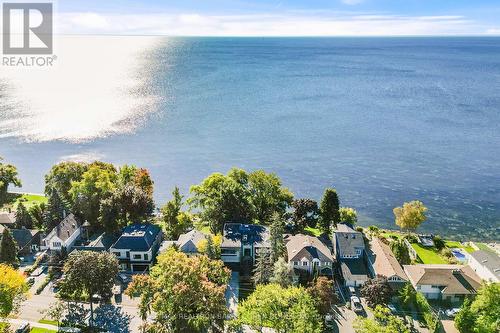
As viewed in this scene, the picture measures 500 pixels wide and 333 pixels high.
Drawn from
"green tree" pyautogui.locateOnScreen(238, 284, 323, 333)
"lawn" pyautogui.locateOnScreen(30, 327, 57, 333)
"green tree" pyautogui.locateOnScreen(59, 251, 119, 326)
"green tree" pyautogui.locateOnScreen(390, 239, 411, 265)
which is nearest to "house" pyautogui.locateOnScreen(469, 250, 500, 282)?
"green tree" pyautogui.locateOnScreen(390, 239, 411, 265)

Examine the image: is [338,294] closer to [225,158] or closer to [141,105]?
[225,158]

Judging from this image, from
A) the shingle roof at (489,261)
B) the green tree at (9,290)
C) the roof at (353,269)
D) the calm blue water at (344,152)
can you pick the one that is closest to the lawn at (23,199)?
the calm blue water at (344,152)

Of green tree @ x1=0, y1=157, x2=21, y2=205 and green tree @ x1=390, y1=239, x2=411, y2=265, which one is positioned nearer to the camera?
green tree @ x1=390, y1=239, x2=411, y2=265

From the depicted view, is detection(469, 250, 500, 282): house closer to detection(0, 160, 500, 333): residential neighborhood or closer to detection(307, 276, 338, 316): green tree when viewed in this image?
detection(0, 160, 500, 333): residential neighborhood

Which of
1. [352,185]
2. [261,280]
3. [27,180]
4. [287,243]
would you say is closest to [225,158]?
[352,185]

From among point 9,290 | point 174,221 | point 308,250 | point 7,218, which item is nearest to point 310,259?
point 308,250

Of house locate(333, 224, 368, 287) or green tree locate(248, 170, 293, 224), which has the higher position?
green tree locate(248, 170, 293, 224)
